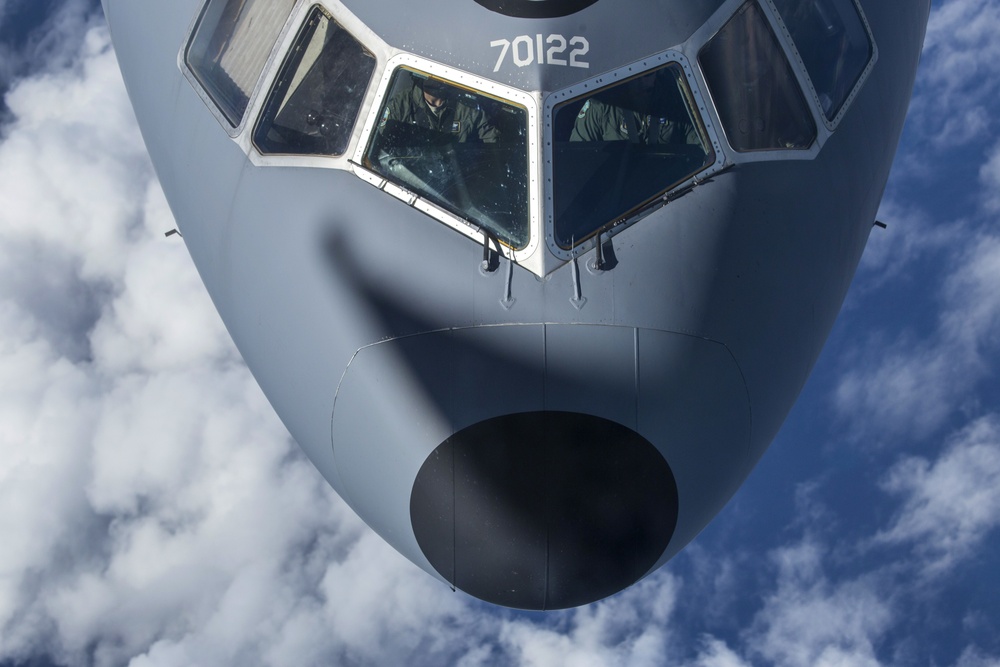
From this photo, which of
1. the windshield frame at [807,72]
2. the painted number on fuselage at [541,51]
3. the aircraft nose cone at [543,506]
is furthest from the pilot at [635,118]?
the aircraft nose cone at [543,506]

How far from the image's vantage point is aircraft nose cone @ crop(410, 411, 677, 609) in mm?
10938

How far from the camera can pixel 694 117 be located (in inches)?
447

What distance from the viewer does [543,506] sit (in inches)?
432

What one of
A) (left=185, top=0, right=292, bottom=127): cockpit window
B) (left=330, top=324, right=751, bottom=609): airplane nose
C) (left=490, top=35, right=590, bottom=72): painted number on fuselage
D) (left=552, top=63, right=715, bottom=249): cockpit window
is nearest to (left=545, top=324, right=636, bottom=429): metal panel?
(left=330, top=324, right=751, bottom=609): airplane nose

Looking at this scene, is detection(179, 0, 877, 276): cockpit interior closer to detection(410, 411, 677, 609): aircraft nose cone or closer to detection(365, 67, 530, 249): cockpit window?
detection(365, 67, 530, 249): cockpit window

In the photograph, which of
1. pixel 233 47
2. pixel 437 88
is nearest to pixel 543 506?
pixel 437 88

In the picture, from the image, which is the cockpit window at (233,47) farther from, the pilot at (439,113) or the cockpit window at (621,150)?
the cockpit window at (621,150)

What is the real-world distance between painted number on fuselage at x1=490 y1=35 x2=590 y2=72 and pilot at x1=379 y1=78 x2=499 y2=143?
1.54ft

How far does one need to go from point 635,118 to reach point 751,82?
1.22 m

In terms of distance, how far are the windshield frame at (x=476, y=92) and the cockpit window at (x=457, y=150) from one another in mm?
36

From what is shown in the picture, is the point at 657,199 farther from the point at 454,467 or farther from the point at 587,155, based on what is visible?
the point at 454,467

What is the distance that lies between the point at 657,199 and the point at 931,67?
154 ft

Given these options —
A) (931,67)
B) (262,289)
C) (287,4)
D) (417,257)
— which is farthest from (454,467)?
(931,67)

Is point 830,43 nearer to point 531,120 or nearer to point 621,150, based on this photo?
point 621,150
